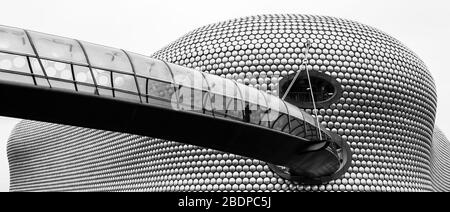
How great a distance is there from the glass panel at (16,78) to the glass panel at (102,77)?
1.26 m

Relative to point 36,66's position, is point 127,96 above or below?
below

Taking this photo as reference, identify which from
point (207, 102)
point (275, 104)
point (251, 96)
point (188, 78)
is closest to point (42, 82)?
point (188, 78)

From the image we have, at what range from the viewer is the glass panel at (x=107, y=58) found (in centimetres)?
1109

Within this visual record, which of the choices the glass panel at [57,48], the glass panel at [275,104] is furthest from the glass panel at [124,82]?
the glass panel at [275,104]

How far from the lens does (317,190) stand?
70.2 ft

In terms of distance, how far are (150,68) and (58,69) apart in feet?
7.00

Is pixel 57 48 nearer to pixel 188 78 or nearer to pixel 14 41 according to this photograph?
pixel 14 41

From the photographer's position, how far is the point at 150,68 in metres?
12.0

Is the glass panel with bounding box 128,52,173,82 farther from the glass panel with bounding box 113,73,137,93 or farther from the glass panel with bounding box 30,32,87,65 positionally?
the glass panel with bounding box 30,32,87,65

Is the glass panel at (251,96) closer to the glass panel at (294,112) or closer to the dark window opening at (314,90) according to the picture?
the glass panel at (294,112)
